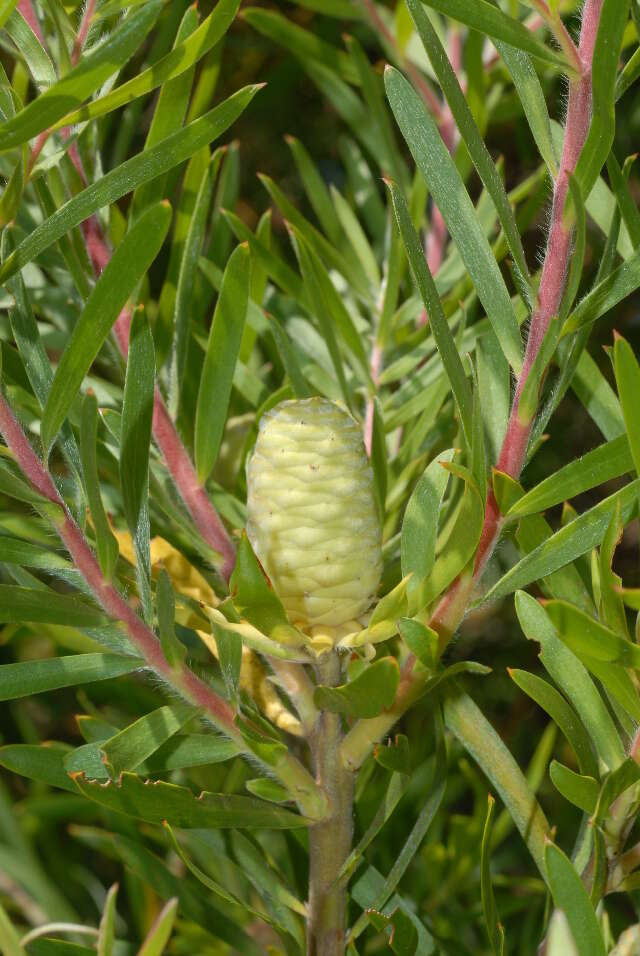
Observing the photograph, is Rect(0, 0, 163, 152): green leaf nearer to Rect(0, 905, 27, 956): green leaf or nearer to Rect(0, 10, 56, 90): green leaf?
Rect(0, 10, 56, 90): green leaf

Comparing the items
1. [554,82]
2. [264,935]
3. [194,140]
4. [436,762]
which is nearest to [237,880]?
[264,935]

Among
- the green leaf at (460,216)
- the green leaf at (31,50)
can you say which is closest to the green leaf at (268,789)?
the green leaf at (460,216)

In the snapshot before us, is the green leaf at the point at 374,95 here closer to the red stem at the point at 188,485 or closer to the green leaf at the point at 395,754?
the red stem at the point at 188,485

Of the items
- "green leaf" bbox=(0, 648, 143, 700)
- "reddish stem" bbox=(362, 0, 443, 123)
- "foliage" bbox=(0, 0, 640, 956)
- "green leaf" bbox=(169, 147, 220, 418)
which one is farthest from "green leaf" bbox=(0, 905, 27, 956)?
"reddish stem" bbox=(362, 0, 443, 123)

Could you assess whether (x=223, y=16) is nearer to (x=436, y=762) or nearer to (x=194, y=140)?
(x=194, y=140)

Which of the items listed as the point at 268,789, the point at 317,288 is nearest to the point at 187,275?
the point at 317,288

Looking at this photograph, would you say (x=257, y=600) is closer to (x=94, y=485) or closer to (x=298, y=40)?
(x=94, y=485)
